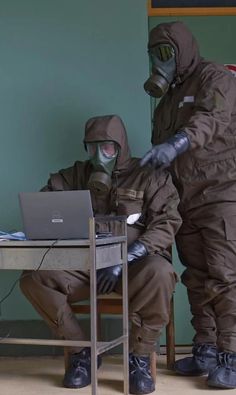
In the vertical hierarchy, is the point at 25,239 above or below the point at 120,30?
below

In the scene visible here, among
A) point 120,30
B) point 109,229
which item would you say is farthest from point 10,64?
point 109,229

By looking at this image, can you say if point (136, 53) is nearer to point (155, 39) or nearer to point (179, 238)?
point (155, 39)

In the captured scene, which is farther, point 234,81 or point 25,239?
point 234,81

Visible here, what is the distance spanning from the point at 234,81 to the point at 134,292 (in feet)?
3.46

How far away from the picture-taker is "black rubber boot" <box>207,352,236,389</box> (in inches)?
110

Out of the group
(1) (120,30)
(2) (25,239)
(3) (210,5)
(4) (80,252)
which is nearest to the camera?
(4) (80,252)

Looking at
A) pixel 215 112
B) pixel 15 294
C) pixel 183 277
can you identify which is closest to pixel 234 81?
pixel 215 112

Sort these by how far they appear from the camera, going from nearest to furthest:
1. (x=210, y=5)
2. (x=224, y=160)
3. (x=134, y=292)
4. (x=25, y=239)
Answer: (x=25, y=239) → (x=134, y=292) → (x=224, y=160) → (x=210, y=5)

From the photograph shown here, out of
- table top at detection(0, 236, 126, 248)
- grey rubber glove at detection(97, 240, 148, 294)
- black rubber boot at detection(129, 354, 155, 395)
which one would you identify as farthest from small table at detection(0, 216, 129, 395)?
black rubber boot at detection(129, 354, 155, 395)

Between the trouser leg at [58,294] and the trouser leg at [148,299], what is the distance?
0.66ft

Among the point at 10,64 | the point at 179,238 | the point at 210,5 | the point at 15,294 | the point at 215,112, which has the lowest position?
the point at 15,294

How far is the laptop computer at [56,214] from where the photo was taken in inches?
96.7

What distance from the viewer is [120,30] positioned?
3.49m

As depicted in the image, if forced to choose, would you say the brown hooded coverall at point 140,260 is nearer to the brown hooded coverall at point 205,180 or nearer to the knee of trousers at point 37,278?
the knee of trousers at point 37,278
